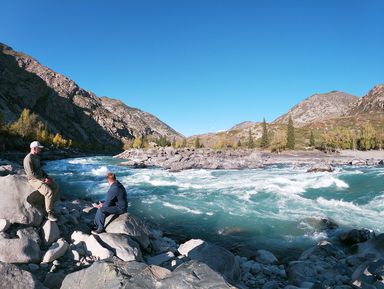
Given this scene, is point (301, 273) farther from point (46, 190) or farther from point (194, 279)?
point (46, 190)

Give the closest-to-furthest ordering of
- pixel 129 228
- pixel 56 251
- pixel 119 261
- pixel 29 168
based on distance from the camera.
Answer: pixel 119 261, pixel 56 251, pixel 29 168, pixel 129 228

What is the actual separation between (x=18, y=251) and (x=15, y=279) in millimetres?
1878

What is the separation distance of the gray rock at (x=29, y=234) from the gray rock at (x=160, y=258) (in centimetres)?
357

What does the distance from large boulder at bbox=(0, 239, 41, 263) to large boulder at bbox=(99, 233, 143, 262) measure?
1993 mm

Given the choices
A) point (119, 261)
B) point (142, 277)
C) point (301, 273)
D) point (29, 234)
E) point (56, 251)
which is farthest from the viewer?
point (301, 273)

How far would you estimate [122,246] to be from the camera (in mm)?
9953

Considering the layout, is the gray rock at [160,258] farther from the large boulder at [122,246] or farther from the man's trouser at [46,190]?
the man's trouser at [46,190]

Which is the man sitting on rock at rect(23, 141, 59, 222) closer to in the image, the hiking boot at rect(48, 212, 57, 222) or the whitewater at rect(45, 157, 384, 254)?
the hiking boot at rect(48, 212, 57, 222)

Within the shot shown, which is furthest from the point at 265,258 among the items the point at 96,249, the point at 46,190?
the point at 46,190

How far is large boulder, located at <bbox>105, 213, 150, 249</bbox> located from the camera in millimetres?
11188

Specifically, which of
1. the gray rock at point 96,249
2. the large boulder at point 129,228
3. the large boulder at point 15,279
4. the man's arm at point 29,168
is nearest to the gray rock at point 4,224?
the man's arm at point 29,168

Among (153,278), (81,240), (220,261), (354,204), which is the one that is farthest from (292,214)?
(153,278)

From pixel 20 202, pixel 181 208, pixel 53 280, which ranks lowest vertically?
pixel 181 208

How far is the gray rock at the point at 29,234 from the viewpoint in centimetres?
959
